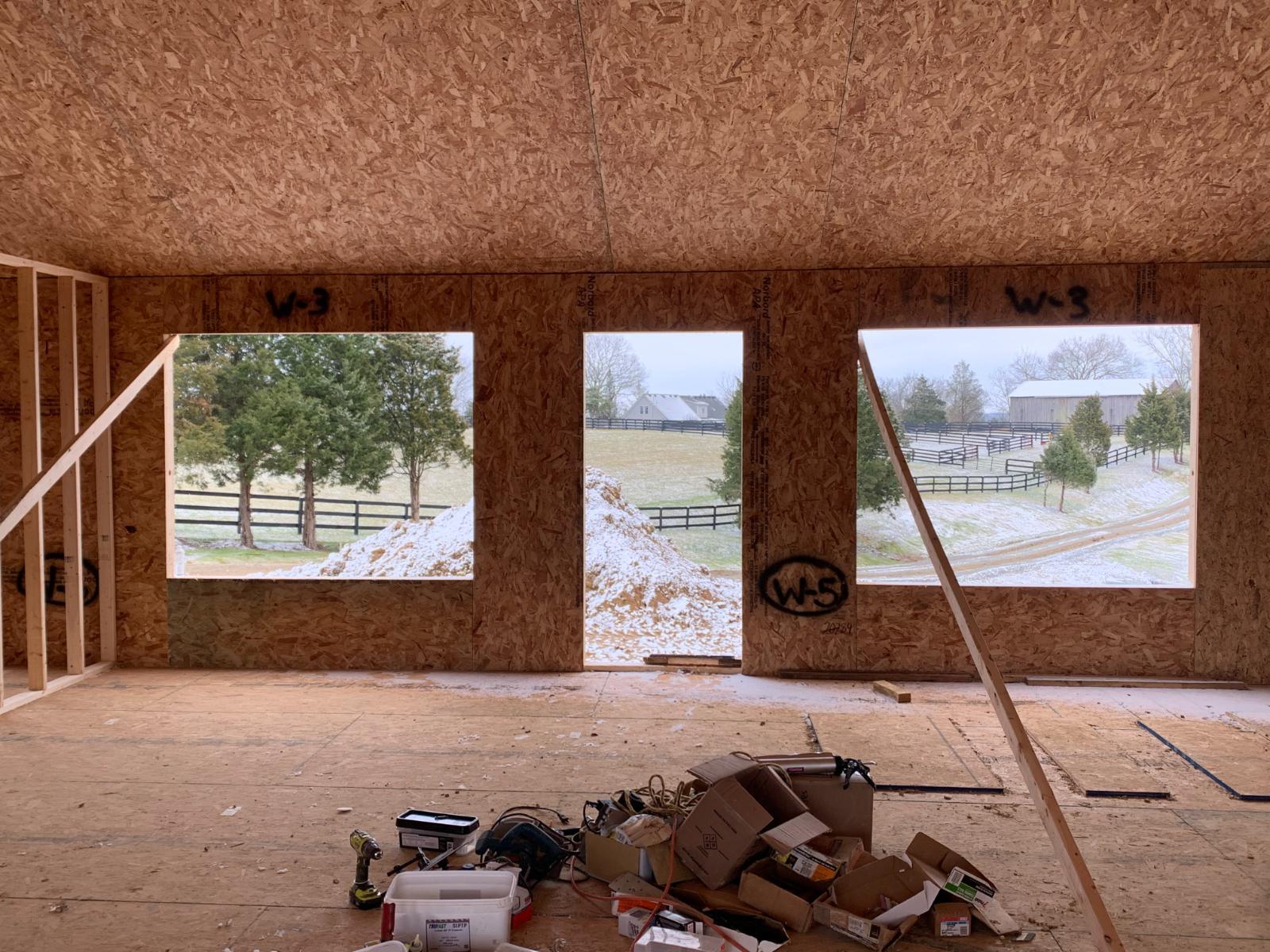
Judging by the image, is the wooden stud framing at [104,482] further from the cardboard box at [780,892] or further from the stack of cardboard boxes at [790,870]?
the cardboard box at [780,892]

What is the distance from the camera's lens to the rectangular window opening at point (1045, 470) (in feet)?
44.3

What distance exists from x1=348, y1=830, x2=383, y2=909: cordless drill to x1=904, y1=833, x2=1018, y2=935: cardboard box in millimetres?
1746

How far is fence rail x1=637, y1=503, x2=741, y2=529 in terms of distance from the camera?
608 inches

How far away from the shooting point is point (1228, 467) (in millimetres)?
5320

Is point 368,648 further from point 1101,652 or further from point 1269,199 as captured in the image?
point 1269,199

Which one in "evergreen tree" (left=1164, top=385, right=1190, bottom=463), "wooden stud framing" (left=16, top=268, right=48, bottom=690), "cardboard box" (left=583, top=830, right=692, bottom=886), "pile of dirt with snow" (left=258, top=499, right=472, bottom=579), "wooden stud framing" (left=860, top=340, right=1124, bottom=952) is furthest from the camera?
"evergreen tree" (left=1164, top=385, right=1190, bottom=463)

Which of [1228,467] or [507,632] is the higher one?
[1228,467]

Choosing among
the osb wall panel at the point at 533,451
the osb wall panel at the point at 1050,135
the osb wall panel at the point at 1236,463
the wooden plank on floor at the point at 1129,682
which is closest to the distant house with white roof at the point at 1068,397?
the osb wall panel at the point at 1236,463

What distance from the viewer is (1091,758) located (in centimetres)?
406

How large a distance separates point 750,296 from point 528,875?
3.84 m

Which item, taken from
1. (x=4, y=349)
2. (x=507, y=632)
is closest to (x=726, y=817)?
(x=507, y=632)

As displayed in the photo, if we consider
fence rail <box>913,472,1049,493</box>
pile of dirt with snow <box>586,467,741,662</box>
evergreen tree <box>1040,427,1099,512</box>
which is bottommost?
pile of dirt with snow <box>586,467,741,662</box>

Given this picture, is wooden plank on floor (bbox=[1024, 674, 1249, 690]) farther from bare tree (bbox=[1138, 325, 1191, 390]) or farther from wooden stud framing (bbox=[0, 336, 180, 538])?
bare tree (bbox=[1138, 325, 1191, 390])

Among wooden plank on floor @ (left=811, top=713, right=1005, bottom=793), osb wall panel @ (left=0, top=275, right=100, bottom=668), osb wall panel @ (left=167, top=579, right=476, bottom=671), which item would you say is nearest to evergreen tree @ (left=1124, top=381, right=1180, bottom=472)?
wooden plank on floor @ (left=811, top=713, right=1005, bottom=793)
